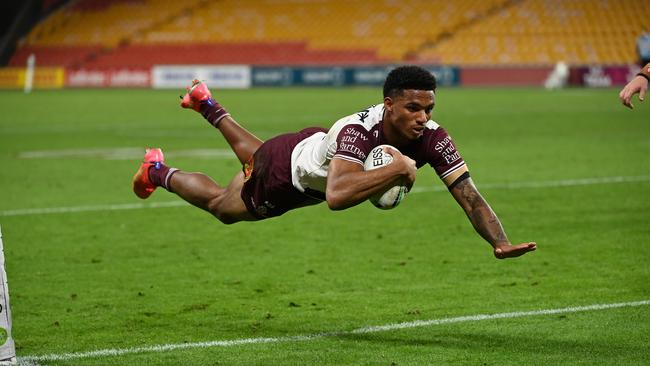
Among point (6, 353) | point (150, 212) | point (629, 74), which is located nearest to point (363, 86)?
point (629, 74)

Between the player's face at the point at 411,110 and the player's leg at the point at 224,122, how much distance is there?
194cm

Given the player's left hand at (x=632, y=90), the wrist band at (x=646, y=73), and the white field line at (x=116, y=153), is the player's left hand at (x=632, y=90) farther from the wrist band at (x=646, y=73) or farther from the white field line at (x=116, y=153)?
the white field line at (x=116, y=153)

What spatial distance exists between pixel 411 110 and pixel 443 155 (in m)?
0.50

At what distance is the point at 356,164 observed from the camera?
22.4ft

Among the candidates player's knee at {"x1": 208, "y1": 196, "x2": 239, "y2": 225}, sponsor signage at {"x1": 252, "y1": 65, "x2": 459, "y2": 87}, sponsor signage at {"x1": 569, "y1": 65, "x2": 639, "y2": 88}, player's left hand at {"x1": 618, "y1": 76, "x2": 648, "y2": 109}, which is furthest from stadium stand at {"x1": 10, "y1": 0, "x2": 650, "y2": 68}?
player's knee at {"x1": 208, "y1": 196, "x2": 239, "y2": 225}

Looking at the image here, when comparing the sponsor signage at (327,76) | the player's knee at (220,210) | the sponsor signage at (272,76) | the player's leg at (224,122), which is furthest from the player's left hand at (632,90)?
the sponsor signage at (272,76)

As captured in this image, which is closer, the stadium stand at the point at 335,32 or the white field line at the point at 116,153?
the white field line at the point at 116,153

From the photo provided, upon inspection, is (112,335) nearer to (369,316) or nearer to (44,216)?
(369,316)

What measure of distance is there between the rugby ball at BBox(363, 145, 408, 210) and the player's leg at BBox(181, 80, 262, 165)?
195 cm

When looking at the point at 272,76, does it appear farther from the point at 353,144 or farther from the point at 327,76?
the point at 353,144

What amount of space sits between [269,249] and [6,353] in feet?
16.6

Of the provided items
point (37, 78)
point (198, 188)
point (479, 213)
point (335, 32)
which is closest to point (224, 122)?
point (198, 188)

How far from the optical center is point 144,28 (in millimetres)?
60906

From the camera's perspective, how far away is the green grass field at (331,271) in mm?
6836
